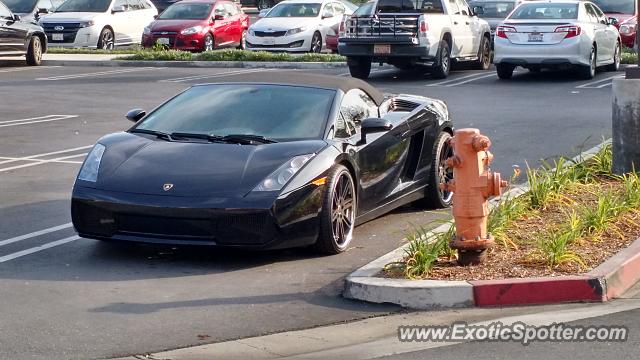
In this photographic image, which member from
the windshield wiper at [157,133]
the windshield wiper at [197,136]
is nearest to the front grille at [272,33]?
the windshield wiper at [157,133]

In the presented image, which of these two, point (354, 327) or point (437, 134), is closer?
point (354, 327)

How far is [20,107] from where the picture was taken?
19781 mm

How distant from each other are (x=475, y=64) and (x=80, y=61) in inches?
370

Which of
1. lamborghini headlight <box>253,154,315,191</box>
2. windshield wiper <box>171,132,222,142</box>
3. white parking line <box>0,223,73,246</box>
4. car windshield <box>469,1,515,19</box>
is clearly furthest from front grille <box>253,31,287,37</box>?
lamborghini headlight <box>253,154,315,191</box>

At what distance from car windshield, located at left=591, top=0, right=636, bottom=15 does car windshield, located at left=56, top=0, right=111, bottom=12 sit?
13.0m

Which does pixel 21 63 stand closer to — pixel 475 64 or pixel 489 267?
pixel 475 64

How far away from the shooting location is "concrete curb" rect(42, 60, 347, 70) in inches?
1101

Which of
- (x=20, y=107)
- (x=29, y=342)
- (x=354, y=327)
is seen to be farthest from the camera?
(x=20, y=107)

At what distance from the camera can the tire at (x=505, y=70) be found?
24469mm

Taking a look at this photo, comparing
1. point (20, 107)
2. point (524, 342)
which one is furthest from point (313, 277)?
point (20, 107)

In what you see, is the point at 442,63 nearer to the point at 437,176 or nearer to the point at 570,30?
the point at 570,30

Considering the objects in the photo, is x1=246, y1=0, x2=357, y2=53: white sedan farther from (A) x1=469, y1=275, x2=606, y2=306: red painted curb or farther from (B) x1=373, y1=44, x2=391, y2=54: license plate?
(A) x1=469, y1=275, x2=606, y2=306: red painted curb

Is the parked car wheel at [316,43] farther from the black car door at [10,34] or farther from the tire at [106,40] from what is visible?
the black car door at [10,34]

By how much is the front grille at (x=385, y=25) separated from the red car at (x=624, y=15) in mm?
8764
